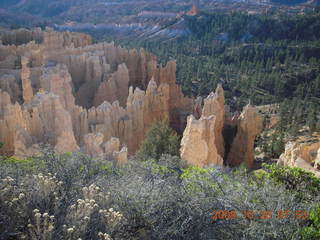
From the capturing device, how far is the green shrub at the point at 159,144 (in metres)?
13.4

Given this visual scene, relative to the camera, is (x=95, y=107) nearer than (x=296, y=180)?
No

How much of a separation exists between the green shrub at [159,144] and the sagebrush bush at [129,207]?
6648 millimetres

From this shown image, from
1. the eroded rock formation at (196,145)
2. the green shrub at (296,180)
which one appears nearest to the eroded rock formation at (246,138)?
the eroded rock formation at (196,145)

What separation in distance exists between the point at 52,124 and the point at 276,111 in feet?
86.0

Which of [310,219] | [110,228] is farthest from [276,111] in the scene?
[110,228]

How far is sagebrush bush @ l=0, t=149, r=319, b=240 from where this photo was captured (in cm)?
450

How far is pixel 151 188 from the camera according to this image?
19.1 feet

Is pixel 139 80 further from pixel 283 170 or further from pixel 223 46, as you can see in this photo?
pixel 223 46
